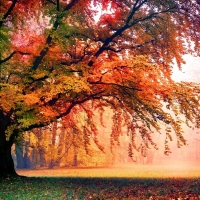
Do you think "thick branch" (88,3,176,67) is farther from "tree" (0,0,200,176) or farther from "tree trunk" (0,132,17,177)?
"tree trunk" (0,132,17,177)

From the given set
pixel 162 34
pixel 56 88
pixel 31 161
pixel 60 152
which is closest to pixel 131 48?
pixel 162 34

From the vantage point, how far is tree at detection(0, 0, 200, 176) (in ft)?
39.4

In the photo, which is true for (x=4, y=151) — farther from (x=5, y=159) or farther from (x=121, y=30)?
(x=121, y=30)

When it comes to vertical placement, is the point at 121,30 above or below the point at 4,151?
above

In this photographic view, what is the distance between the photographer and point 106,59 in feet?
49.3

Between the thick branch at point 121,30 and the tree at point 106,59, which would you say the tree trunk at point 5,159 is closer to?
the tree at point 106,59

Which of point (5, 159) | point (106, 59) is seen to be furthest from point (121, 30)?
point (5, 159)

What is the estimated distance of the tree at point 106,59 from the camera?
12016 millimetres

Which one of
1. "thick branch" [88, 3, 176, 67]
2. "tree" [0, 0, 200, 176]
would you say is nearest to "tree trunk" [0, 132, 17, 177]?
"tree" [0, 0, 200, 176]

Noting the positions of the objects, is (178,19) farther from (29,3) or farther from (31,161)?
(31,161)

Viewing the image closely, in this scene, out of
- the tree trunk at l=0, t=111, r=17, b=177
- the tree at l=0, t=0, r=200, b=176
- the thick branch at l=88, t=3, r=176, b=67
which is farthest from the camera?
the tree trunk at l=0, t=111, r=17, b=177

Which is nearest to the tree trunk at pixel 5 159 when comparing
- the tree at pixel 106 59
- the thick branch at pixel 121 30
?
the tree at pixel 106 59

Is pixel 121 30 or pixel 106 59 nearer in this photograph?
pixel 121 30

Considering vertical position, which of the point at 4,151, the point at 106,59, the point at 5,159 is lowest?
the point at 5,159
